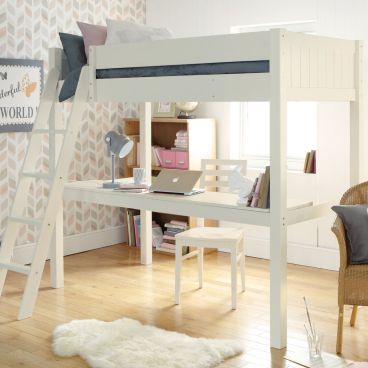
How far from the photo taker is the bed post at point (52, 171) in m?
4.66

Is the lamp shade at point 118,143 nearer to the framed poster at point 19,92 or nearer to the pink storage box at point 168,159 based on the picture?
the framed poster at point 19,92

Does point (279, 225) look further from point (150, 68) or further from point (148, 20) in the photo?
point (148, 20)

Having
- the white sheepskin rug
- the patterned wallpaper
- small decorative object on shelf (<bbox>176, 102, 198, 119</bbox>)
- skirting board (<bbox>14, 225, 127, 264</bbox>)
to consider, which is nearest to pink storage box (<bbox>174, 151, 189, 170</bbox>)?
small decorative object on shelf (<bbox>176, 102, 198, 119</bbox>)

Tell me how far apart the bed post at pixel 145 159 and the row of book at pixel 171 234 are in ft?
1.15

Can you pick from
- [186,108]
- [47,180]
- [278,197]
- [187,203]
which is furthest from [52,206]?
[186,108]

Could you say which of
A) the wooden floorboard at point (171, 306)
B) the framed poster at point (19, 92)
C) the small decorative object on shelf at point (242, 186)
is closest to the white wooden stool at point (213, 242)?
the wooden floorboard at point (171, 306)

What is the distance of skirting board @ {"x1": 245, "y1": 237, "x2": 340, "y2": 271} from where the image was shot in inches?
206

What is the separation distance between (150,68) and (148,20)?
7.69 ft

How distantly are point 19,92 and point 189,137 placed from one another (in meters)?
1.37

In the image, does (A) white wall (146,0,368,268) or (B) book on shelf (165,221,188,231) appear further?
(B) book on shelf (165,221,188,231)

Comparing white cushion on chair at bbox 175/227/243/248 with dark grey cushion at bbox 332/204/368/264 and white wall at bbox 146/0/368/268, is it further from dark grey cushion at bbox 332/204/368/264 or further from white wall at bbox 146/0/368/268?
white wall at bbox 146/0/368/268

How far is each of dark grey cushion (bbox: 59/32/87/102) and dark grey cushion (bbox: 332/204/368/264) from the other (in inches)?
73.6

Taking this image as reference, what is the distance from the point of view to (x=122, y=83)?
4273 mm

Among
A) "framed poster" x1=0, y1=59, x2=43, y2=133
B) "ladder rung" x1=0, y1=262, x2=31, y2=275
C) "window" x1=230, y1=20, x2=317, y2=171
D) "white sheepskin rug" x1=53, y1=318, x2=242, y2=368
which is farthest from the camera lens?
"window" x1=230, y1=20, x2=317, y2=171
